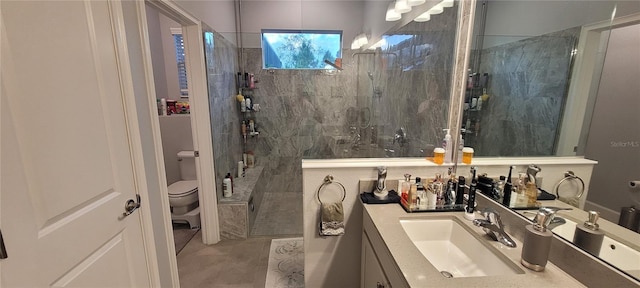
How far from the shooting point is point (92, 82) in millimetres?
1032

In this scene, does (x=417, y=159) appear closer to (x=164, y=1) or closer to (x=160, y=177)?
(x=160, y=177)

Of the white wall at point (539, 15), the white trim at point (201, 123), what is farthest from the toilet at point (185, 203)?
the white wall at point (539, 15)

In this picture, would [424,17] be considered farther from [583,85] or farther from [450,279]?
[450,279]

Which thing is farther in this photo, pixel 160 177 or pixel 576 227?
pixel 160 177

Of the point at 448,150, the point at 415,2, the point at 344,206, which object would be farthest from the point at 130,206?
the point at 415,2

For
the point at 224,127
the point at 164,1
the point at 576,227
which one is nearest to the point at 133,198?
the point at 164,1

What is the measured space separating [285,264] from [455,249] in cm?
147

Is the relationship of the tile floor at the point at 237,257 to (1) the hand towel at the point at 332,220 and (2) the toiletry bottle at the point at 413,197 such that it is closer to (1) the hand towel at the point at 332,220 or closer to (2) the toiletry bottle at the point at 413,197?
(1) the hand towel at the point at 332,220

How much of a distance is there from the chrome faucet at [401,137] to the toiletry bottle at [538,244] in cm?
124

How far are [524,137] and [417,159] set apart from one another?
58 cm

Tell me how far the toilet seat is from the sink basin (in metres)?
2.36

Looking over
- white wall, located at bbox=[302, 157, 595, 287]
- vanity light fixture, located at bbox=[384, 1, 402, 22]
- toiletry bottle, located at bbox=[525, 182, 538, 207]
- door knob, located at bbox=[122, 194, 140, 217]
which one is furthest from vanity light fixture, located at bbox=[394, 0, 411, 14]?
door knob, located at bbox=[122, 194, 140, 217]

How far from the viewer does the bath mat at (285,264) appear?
2002 millimetres

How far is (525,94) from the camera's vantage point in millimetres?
1215
